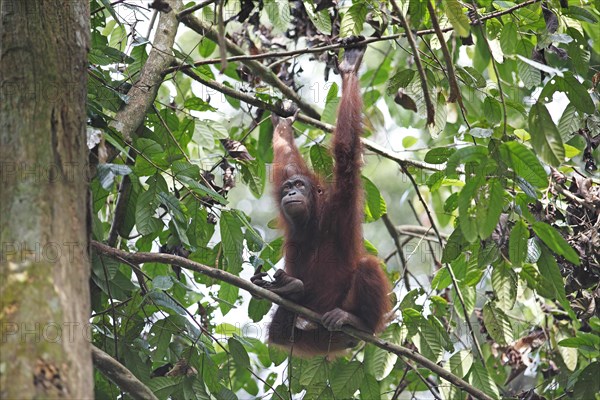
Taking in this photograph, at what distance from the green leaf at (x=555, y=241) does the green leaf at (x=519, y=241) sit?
5.9 inches

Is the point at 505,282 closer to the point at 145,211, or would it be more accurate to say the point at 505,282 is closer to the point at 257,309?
the point at 257,309

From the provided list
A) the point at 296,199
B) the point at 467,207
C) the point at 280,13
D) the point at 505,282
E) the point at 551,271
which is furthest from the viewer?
the point at 296,199

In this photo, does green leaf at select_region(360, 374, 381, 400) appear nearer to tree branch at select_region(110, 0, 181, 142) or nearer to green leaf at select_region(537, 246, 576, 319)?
green leaf at select_region(537, 246, 576, 319)

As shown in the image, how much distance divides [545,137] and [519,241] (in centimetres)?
82

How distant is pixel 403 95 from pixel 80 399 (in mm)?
4028

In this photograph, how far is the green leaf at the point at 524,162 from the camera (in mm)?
3576

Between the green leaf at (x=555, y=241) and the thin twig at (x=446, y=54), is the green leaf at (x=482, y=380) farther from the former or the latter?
the thin twig at (x=446, y=54)

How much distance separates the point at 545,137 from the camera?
3357mm

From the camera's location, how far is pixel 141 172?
4.39 metres

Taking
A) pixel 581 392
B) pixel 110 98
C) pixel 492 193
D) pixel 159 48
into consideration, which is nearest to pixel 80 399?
pixel 492 193

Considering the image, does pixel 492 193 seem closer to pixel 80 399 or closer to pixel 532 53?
pixel 532 53

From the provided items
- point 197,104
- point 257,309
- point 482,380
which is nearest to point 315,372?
point 257,309

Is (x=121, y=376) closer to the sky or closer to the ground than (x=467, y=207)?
closer to the ground

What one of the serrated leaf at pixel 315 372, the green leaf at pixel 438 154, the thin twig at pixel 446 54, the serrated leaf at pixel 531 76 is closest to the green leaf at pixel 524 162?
the thin twig at pixel 446 54
